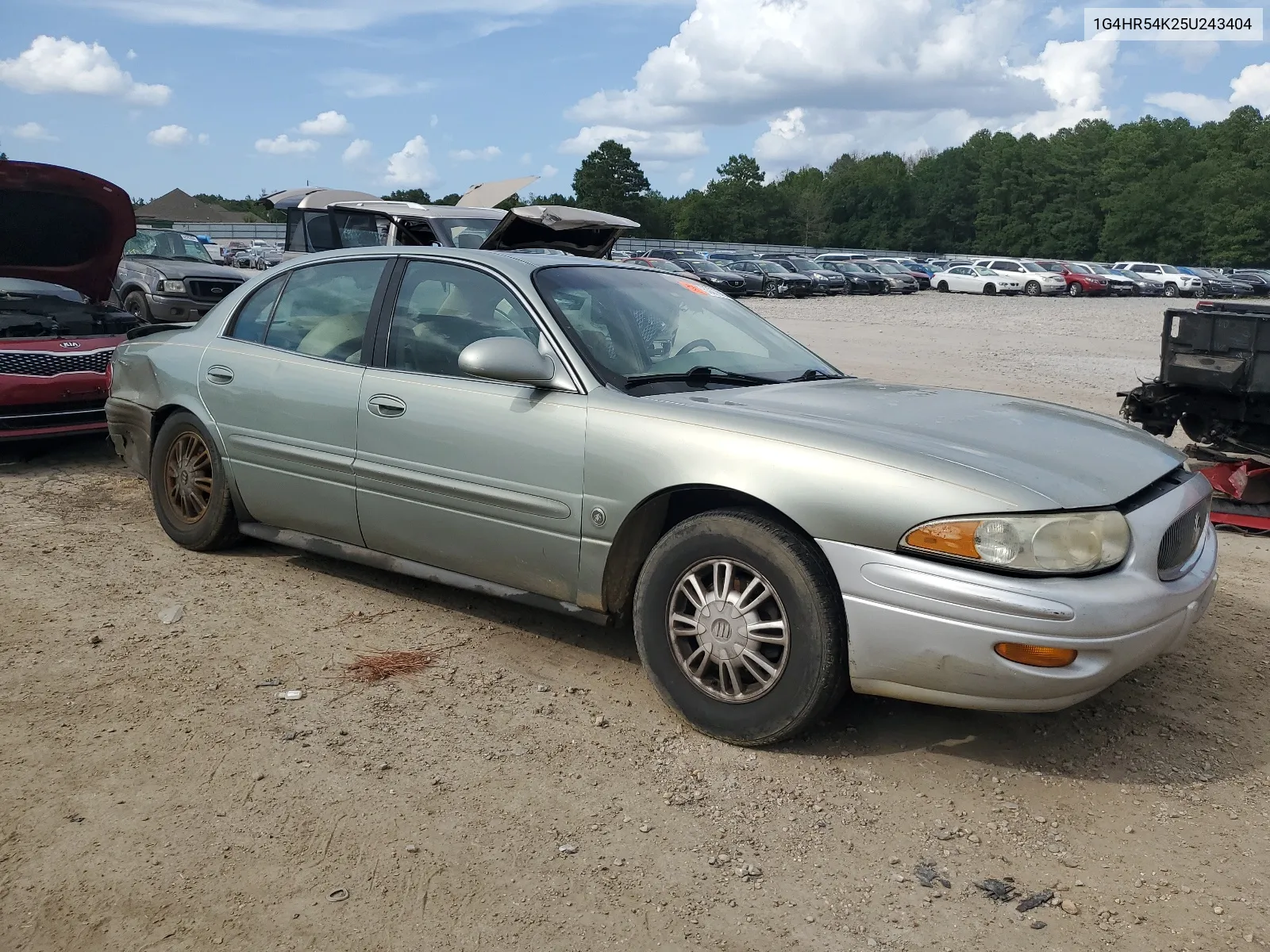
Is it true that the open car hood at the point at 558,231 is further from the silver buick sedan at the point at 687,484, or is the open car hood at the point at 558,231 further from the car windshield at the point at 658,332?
the car windshield at the point at 658,332

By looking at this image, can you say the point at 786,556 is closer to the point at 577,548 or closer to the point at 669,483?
the point at 669,483

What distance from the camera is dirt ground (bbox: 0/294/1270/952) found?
2.65 meters

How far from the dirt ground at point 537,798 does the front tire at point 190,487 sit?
0.47 meters

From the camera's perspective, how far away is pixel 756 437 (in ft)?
11.6

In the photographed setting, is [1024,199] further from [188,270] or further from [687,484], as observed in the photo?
[687,484]

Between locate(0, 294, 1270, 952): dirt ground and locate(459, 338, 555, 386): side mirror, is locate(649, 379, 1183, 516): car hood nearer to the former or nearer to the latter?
locate(459, 338, 555, 386): side mirror

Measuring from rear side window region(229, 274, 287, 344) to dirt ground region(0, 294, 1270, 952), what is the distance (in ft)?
3.98

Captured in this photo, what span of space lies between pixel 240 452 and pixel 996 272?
41798mm

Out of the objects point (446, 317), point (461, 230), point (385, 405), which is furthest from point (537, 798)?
point (461, 230)

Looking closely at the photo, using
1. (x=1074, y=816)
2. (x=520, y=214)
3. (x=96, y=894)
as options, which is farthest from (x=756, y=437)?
(x=520, y=214)

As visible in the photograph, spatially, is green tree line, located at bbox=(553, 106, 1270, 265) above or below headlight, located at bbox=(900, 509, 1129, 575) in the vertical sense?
above

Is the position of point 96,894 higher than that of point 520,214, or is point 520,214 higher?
point 520,214

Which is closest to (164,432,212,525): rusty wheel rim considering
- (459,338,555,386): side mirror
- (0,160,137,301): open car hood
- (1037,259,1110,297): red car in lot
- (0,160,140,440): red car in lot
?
(459,338,555,386): side mirror

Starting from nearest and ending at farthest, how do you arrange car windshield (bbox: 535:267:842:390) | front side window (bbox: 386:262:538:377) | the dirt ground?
Answer: 1. the dirt ground
2. car windshield (bbox: 535:267:842:390)
3. front side window (bbox: 386:262:538:377)
